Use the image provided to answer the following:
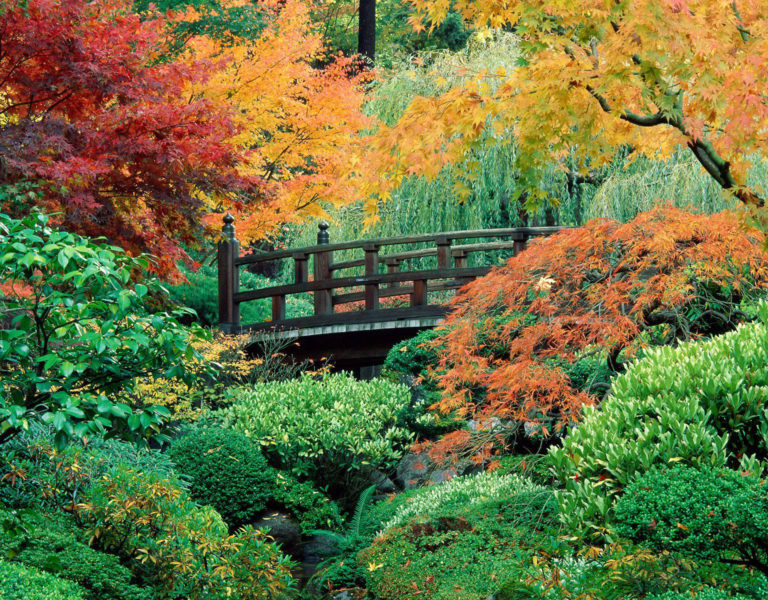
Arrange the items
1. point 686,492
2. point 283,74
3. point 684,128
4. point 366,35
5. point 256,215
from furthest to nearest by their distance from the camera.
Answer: point 366,35 < point 256,215 < point 283,74 < point 684,128 < point 686,492

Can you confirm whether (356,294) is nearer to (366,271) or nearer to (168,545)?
(366,271)

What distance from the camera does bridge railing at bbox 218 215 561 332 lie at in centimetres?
1238

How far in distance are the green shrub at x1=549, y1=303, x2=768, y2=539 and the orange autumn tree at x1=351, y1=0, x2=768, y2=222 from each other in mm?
1050

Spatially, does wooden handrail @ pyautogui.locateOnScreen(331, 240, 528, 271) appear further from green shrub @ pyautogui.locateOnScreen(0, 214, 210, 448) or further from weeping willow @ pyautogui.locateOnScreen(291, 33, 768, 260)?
green shrub @ pyautogui.locateOnScreen(0, 214, 210, 448)

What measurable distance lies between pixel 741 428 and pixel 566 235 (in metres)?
2.52

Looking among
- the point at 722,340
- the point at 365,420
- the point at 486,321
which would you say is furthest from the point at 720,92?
the point at 365,420

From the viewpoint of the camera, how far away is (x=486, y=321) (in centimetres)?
802

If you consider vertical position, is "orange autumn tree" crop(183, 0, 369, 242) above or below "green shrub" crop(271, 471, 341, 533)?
above

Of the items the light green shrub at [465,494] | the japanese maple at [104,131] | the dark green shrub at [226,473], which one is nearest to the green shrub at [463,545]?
the light green shrub at [465,494]

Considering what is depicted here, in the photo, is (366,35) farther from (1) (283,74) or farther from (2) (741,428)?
(2) (741,428)

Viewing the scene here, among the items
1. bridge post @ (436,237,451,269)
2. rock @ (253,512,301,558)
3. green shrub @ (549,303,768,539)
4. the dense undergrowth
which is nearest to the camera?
the dense undergrowth

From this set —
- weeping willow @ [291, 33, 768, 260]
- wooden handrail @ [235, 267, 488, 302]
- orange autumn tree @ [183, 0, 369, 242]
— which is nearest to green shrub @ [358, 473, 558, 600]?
wooden handrail @ [235, 267, 488, 302]

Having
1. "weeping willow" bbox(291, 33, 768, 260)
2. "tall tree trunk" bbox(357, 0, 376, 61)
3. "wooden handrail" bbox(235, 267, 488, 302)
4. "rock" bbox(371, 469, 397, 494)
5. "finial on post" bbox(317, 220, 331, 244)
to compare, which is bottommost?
"rock" bbox(371, 469, 397, 494)

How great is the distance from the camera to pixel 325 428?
9555 millimetres
